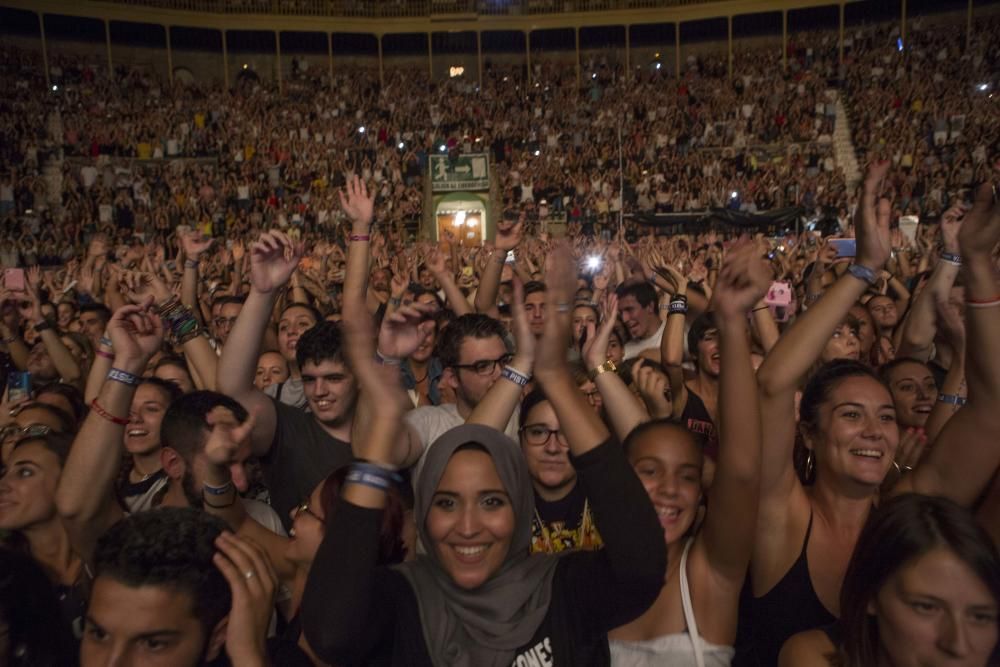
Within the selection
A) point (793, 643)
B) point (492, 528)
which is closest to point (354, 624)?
point (492, 528)

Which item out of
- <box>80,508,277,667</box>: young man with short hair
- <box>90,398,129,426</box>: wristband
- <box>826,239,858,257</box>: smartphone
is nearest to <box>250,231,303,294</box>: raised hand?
<box>90,398,129,426</box>: wristband

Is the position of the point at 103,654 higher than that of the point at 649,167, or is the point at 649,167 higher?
the point at 649,167

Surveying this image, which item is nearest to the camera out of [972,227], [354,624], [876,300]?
[354,624]

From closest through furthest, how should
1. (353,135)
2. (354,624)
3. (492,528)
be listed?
1. (354,624)
2. (492,528)
3. (353,135)

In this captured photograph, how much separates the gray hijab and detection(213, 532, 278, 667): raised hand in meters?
0.32

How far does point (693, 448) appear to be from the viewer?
2490mm

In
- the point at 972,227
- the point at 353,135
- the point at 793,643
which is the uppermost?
the point at 353,135

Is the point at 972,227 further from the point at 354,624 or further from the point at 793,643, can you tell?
the point at 354,624

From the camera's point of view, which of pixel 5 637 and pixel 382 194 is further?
pixel 382 194

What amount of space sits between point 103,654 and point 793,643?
161 centimetres

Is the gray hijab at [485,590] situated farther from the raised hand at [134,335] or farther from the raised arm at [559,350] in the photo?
Result: the raised hand at [134,335]

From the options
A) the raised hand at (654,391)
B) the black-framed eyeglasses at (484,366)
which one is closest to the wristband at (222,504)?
the black-framed eyeglasses at (484,366)

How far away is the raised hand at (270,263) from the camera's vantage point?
3369 millimetres

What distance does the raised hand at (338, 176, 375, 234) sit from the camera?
4.15m
